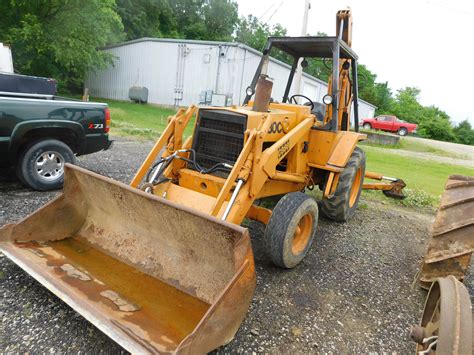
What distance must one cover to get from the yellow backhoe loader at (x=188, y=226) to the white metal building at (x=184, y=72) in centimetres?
1609

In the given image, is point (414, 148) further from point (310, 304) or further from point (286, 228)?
point (310, 304)

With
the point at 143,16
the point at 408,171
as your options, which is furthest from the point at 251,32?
the point at 408,171

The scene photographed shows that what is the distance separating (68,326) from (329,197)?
3.47m

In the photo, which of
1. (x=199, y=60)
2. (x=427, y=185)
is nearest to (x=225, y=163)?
(x=427, y=185)

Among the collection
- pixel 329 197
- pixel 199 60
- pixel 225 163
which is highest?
pixel 199 60

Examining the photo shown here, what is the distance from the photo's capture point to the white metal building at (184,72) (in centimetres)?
2077

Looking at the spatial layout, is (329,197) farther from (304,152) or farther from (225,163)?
(225,163)

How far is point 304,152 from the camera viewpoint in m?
4.90

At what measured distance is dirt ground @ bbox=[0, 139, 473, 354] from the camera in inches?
109

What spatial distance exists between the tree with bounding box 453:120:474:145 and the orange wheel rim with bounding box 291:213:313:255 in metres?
46.1

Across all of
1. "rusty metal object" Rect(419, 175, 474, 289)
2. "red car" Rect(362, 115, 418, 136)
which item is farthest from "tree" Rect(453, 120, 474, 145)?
"rusty metal object" Rect(419, 175, 474, 289)

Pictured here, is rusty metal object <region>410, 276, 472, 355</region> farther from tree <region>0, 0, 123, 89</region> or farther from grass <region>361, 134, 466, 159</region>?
tree <region>0, 0, 123, 89</region>

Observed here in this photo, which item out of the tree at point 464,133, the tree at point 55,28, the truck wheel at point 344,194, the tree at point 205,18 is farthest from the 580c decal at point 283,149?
the tree at point 464,133

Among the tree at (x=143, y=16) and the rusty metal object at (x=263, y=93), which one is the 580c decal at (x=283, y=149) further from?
the tree at (x=143, y=16)
